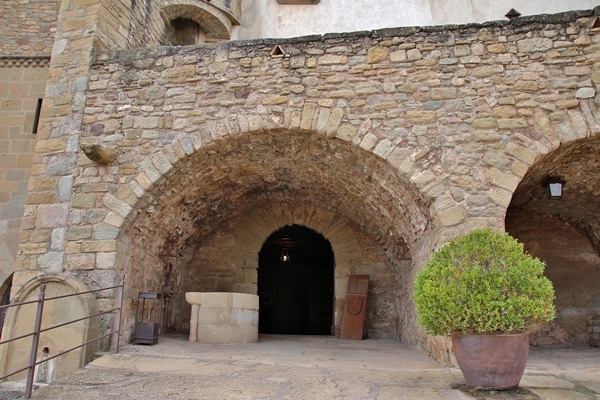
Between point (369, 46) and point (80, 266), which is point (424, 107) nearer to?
point (369, 46)

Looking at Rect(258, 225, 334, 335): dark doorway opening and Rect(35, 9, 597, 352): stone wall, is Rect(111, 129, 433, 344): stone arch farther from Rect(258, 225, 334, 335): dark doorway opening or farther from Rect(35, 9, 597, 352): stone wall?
Rect(258, 225, 334, 335): dark doorway opening

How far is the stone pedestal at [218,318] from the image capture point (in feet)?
18.9

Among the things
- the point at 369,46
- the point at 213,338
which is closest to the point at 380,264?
the point at 213,338

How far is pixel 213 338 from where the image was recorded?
18.8ft

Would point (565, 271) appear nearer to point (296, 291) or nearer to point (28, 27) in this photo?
point (296, 291)

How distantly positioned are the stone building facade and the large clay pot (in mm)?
1416

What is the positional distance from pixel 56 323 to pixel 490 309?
155 inches

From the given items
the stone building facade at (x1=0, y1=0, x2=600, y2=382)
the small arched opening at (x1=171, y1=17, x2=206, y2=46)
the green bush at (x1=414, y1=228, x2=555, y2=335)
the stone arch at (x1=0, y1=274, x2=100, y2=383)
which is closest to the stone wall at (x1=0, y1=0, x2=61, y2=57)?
the small arched opening at (x1=171, y1=17, x2=206, y2=46)

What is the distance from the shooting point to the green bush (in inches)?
124

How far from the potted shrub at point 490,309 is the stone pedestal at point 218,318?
9.80 ft

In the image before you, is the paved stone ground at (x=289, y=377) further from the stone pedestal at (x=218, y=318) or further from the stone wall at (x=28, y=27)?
the stone wall at (x=28, y=27)

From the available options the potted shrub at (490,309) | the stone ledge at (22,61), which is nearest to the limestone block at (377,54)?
the potted shrub at (490,309)

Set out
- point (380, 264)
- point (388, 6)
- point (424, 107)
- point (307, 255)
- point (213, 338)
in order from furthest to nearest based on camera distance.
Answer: point (307, 255)
point (388, 6)
point (380, 264)
point (213, 338)
point (424, 107)

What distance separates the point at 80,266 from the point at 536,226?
583 centimetres
